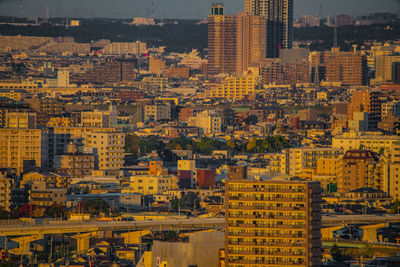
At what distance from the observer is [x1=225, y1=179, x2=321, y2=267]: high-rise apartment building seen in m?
24.1

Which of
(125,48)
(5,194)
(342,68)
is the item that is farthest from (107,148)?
(125,48)

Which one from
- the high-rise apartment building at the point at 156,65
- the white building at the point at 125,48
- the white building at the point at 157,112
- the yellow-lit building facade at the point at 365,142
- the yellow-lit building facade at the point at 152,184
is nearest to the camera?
the yellow-lit building facade at the point at 152,184

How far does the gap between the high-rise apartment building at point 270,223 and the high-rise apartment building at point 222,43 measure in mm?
84551

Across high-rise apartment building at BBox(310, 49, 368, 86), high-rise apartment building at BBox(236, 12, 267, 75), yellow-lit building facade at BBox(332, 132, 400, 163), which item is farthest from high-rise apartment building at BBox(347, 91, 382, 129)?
high-rise apartment building at BBox(236, 12, 267, 75)

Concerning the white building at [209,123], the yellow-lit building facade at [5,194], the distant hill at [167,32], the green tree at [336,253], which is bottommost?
the green tree at [336,253]

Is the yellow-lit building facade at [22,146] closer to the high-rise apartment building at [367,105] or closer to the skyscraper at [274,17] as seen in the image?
the high-rise apartment building at [367,105]

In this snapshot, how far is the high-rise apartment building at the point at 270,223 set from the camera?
24.1 metres

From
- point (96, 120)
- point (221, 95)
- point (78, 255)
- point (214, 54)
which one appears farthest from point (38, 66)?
point (78, 255)

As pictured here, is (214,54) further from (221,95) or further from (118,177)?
(118,177)

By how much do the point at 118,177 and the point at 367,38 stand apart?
7527cm

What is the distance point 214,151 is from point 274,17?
2226 inches

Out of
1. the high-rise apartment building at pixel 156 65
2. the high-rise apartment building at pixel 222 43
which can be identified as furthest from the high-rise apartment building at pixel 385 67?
the high-rise apartment building at pixel 156 65

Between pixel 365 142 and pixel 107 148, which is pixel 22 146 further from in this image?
pixel 365 142

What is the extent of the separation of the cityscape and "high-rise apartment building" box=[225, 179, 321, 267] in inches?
0.8
